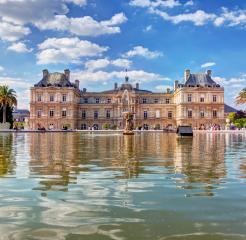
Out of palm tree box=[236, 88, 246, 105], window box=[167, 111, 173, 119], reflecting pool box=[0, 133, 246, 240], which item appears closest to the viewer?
reflecting pool box=[0, 133, 246, 240]

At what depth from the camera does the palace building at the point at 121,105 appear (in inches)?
3905

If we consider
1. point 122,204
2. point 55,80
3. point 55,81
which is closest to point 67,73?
point 55,80

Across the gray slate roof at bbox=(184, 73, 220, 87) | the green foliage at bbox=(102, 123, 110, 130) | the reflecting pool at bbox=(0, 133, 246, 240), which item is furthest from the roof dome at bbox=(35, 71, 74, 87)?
the reflecting pool at bbox=(0, 133, 246, 240)

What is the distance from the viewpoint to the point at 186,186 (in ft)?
25.4

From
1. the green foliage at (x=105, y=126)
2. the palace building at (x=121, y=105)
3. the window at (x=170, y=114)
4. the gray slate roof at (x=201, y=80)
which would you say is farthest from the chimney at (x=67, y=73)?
the gray slate roof at (x=201, y=80)

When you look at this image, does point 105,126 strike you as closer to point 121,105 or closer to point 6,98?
point 121,105

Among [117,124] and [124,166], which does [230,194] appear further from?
[117,124]

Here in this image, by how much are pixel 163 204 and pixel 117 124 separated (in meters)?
97.3

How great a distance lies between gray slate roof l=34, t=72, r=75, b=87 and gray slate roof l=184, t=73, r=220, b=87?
31.6m

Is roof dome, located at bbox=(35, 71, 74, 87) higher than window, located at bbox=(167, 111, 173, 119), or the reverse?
roof dome, located at bbox=(35, 71, 74, 87)

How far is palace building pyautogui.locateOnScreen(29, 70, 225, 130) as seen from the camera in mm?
99188

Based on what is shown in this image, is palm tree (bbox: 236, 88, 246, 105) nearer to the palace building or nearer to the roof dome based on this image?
the palace building

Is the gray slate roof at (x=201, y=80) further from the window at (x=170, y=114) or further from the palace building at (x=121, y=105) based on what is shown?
the window at (x=170, y=114)

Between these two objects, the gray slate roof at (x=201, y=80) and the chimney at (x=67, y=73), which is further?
the chimney at (x=67, y=73)
